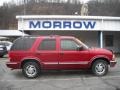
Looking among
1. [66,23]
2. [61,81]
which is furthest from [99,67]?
[66,23]

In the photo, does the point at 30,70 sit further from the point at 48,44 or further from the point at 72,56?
the point at 72,56

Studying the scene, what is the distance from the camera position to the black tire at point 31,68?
12.6m

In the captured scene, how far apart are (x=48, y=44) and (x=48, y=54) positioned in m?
0.47

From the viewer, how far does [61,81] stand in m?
11.8

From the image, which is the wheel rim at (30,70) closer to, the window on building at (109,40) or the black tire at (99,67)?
the black tire at (99,67)

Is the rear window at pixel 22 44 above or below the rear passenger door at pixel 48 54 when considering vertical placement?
above

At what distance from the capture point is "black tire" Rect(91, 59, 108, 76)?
12.8m

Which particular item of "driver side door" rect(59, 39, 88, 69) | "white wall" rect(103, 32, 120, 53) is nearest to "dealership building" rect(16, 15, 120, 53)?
"white wall" rect(103, 32, 120, 53)

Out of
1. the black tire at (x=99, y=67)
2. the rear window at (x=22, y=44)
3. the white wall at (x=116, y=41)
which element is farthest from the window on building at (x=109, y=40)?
the rear window at (x=22, y=44)

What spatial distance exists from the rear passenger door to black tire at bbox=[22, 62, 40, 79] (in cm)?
34

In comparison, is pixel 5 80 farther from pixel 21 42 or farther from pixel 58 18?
pixel 58 18

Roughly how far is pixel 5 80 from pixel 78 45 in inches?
138

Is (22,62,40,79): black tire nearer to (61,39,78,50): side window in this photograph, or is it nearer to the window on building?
(61,39,78,50): side window

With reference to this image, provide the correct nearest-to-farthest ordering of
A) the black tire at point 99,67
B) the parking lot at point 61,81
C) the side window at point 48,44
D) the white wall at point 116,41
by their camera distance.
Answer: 1. the parking lot at point 61,81
2. the side window at point 48,44
3. the black tire at point 99,67
4. the white wall at point 116,41
